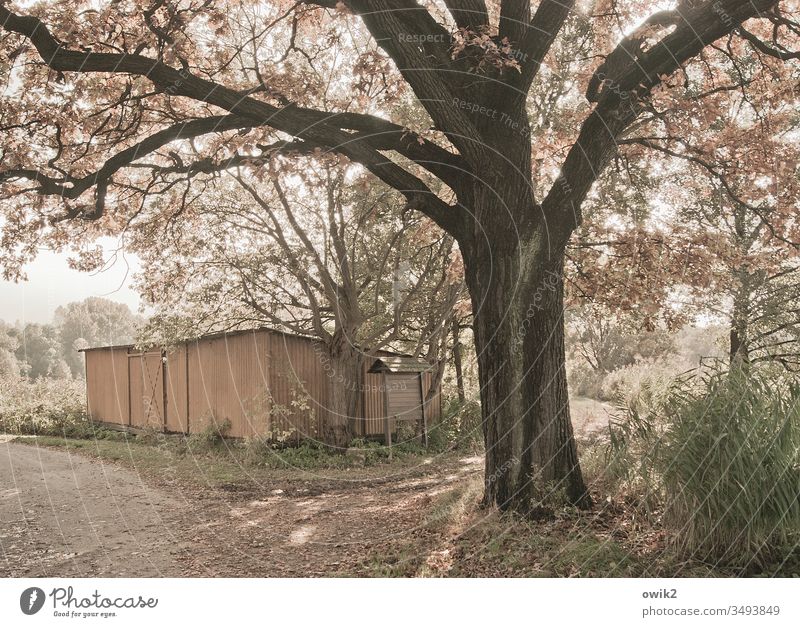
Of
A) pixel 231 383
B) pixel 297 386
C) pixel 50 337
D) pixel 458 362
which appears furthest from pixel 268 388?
pixel 50 337

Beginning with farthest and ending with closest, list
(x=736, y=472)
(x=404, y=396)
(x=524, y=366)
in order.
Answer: (x=404, y=396) < (x=524, y=366) < (x=736, y=472)

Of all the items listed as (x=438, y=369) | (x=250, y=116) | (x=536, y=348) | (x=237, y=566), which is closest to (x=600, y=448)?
(x=536, y=348)

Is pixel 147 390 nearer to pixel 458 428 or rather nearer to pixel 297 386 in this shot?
pixel 297 386

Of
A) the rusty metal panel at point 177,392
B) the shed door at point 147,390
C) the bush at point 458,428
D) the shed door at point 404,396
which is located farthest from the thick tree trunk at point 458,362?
the shed door at point 147,390

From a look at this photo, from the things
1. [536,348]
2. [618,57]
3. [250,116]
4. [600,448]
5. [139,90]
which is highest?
[139,90]

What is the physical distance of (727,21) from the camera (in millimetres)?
6305

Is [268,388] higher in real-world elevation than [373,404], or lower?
higher

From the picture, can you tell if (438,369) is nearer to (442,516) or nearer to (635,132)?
(635,132)

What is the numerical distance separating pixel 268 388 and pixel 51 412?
402 inches

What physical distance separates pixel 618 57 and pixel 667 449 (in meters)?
4.42

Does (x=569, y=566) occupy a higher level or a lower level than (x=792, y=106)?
lower

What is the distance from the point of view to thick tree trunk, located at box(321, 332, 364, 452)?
14.9 m

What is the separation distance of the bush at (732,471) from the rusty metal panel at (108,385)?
1908cm

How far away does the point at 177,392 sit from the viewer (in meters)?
18.0
